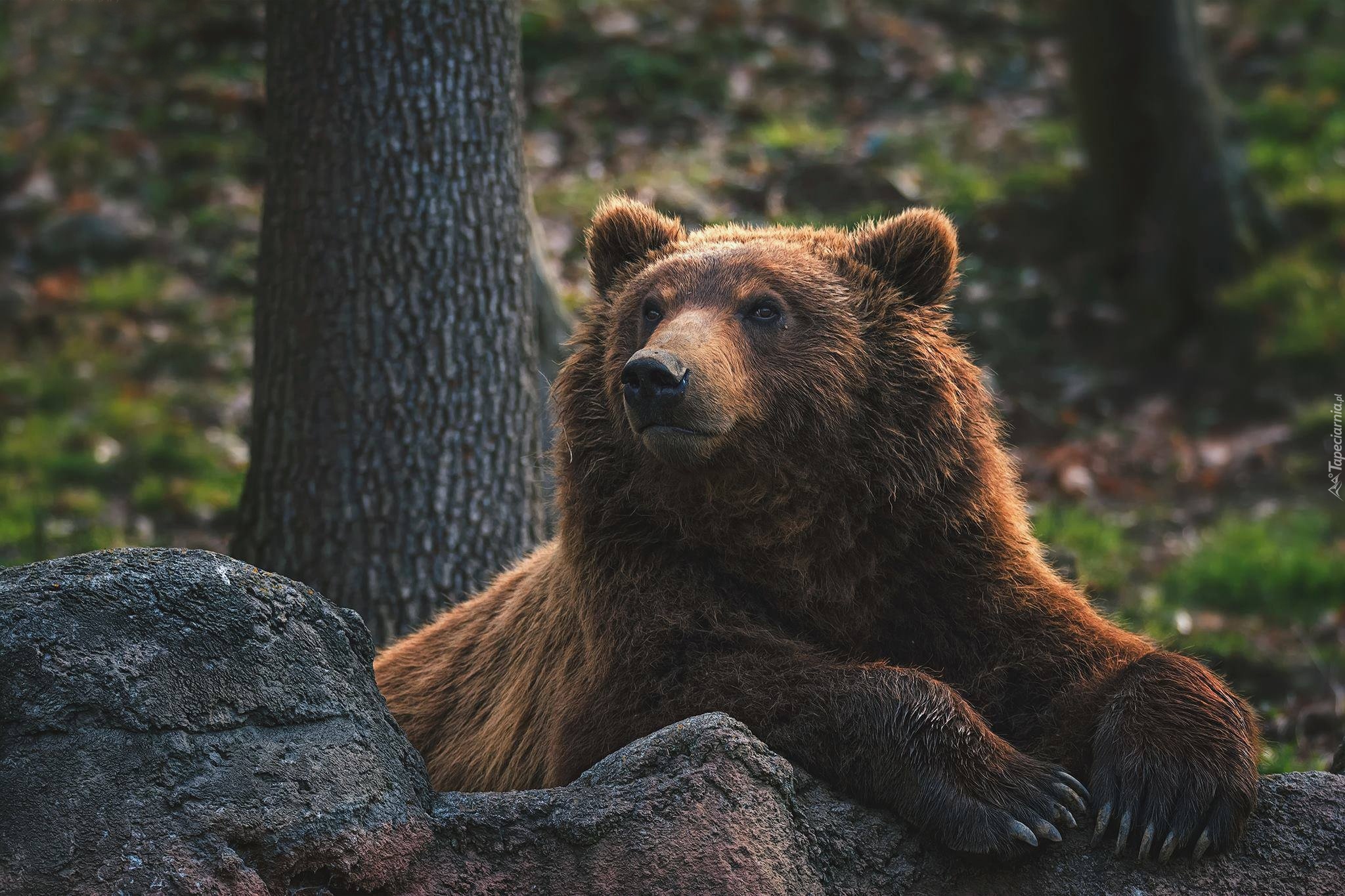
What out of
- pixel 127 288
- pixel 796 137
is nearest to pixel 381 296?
pixel 127 288

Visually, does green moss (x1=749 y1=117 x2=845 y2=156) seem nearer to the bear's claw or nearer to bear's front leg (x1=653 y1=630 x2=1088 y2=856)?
bear's front leg (x1=653 y1=630 x2=1088 y2=856)

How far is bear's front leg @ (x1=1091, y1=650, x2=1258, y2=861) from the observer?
2.97 m

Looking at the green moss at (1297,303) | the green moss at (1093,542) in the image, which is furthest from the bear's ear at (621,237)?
the green moss at (1297,303)

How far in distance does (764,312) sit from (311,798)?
1.85 meters

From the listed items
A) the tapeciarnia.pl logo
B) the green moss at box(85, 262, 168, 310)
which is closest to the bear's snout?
the tapeciarnia.pl logo

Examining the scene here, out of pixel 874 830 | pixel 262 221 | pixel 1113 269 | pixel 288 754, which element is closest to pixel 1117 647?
pixel 874 830

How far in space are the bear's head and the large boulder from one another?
0.84 meters

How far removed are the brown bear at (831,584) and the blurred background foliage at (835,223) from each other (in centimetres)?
211

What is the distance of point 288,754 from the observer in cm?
269

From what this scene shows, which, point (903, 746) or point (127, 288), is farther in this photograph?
point (127, 288)

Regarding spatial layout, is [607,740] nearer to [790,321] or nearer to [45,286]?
[790,321]

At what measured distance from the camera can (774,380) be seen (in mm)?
3670

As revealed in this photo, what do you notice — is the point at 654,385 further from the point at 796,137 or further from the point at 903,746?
the point at 796,137

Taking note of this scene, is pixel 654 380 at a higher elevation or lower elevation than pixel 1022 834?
higher
